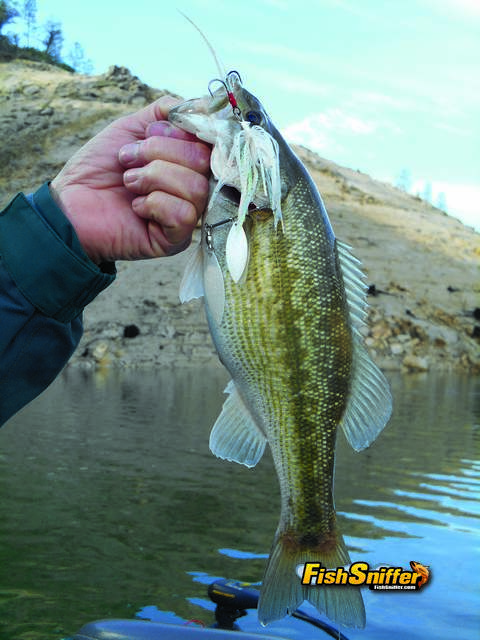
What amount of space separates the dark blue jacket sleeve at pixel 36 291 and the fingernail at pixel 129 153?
0.27m

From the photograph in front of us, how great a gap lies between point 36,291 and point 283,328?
0.76 m

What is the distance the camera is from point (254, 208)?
2613mm

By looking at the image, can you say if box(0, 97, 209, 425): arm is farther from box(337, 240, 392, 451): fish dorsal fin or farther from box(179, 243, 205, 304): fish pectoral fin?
box(337, 240, 392, 451): fish dorsal fin

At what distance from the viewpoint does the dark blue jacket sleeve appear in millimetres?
2574

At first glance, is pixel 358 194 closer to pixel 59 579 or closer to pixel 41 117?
pixel 41 117

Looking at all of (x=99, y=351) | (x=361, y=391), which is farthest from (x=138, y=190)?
(x=99, y=351)

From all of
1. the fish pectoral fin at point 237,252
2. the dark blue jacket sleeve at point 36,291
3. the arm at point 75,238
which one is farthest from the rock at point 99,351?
the fish pectoral fin at point 237,252

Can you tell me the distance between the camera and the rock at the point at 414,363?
1222 inches

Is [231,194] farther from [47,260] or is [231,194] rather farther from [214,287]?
[47,260]

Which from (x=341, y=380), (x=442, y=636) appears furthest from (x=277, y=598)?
(x=442, y=636)

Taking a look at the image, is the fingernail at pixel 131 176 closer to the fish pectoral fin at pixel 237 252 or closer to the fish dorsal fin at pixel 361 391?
the fish pectoral fin at pixel 237 252

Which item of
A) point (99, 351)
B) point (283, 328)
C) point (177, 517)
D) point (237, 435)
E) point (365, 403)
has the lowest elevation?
point (177, 517)

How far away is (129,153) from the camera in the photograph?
2.74 metres

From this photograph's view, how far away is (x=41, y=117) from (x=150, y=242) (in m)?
37.9
